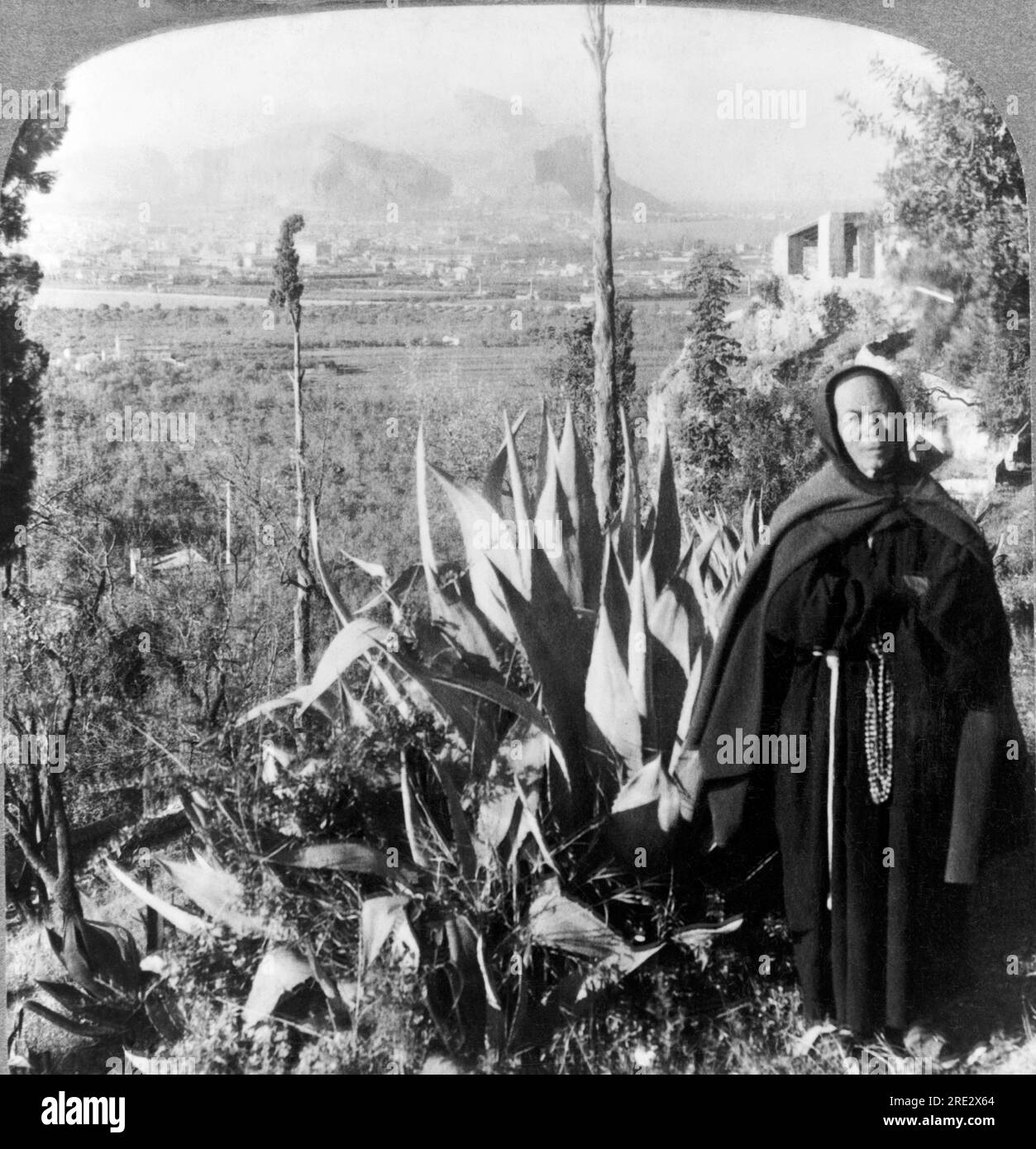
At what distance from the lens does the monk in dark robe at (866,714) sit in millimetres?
3301

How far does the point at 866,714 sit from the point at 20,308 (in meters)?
2.57

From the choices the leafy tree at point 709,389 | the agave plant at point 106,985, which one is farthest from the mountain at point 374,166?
the agave plant at point 106,985

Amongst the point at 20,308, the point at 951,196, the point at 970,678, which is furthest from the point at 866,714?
the point at 20,308

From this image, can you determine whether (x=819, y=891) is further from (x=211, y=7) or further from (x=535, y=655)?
(x=211, y=7)

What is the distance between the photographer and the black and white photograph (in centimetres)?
329

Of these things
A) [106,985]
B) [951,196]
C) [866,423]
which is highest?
[951,196]

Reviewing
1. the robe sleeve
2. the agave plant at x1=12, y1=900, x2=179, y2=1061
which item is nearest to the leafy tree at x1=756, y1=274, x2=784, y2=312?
the robe sleeve

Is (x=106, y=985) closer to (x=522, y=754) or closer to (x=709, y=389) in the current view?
(x=522, y=754)

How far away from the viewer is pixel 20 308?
3.40 metres

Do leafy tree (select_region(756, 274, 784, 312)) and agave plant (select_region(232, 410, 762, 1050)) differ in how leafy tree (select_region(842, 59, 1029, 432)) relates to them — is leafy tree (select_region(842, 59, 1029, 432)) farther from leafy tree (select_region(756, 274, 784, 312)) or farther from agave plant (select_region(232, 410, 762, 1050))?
agave plant (select_region(232, 410, 762, 1050))
